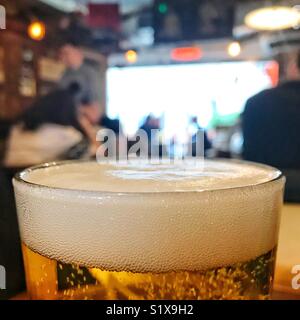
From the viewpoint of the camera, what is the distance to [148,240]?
341mm

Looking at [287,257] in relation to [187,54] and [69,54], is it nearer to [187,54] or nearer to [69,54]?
[69,54]

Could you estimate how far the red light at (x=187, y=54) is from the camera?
515cm

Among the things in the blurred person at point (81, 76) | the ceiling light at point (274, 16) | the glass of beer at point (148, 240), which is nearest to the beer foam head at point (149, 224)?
the glass of beer at point (148, 240)

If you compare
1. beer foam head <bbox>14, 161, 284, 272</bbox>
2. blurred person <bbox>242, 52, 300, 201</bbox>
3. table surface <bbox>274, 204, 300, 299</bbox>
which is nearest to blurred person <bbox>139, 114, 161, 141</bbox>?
blurred person <bbox>242, 52, 300, 201</bbox>

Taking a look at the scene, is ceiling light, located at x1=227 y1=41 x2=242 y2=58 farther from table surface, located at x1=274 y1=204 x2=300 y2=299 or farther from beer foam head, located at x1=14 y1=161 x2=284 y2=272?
beer foam head, located at x1=14 y1=161 x2=284 y2=272

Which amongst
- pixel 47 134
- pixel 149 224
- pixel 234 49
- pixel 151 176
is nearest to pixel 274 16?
pixel 234 49

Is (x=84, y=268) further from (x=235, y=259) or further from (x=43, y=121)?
(x=43, y=121)

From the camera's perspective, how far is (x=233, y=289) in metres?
0.37

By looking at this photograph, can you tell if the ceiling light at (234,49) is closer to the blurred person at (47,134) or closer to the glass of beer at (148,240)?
the blurred person at (47,134)

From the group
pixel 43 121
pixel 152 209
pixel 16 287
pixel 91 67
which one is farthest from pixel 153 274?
pixel 91 67

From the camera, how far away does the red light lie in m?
5.15

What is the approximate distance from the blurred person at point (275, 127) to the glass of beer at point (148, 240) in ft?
5.28

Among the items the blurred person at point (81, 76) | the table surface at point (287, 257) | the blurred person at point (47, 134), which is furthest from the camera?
the blurred person at point (81, 76)
